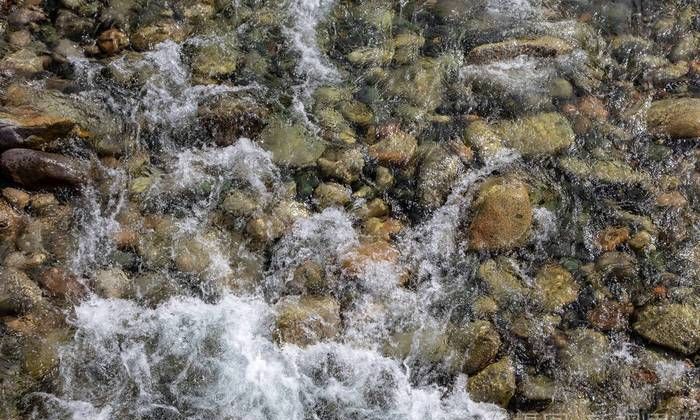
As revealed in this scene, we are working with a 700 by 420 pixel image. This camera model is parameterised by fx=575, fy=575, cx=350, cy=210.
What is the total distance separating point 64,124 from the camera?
15.3 feet

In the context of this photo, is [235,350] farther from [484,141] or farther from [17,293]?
[484,141]

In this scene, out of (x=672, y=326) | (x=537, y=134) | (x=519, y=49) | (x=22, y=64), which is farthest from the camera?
(x=519, y=49)

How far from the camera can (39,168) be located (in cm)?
439

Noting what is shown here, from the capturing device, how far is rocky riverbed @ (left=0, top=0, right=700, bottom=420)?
397 centimetres

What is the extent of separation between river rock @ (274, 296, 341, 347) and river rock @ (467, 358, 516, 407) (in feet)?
3.41

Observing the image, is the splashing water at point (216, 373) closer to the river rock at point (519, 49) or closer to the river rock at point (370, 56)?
the river rock at point (370, 56)

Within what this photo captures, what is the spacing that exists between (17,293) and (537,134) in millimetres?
4507

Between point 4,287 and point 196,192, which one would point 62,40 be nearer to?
point 196,192

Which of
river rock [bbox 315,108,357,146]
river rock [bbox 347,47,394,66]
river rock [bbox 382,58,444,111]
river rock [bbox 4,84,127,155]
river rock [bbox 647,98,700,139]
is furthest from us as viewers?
river rock [bbox 347,47,394,66]

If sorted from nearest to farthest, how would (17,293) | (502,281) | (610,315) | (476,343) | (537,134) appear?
1. (17,293)
2. (476,343)
3. (610,315)
4. (502,281)
5. (537,134)

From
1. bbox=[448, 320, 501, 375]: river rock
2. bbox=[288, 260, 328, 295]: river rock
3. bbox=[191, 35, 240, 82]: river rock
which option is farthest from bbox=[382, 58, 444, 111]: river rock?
bbox=[448, 320, 501, 375]: river rock

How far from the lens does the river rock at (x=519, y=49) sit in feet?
19.7

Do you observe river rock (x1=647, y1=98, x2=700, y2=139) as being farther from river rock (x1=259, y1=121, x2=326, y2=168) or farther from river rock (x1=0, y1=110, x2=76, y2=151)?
river rock (x1=0, y1=110, x2=76, y2=151)

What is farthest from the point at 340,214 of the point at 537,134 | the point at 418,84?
the point at 537,134
